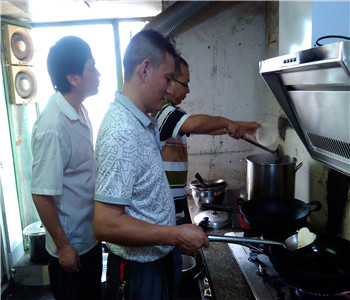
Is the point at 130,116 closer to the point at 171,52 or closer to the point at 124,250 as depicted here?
the point at 171,52

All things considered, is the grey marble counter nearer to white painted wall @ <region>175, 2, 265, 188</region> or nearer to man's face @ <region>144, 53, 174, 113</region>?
man's face @ <region>144, 53, 174, 113</region>

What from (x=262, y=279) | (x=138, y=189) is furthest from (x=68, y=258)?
(x=262, y=279)

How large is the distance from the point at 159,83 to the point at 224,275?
770mm

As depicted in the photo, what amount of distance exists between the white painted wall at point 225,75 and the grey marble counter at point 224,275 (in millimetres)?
1020

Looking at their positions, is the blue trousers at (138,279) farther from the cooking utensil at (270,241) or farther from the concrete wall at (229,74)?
the concrete wall at (229,74)

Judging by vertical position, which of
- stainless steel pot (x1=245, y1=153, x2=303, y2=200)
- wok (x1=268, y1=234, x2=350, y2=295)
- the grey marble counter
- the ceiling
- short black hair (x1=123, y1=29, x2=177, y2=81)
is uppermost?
the ceiling

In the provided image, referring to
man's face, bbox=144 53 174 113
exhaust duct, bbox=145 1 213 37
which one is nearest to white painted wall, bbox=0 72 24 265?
exhaust duct, bbox=145 1 213 37

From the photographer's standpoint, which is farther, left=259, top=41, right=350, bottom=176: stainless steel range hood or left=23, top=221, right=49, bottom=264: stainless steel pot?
left=23, top=221, right=49, bottom=264: stainless steel pot

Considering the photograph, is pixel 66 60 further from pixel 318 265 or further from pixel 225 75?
pixel 225 75

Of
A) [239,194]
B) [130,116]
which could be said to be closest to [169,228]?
[130,116]

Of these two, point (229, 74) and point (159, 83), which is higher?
point (229, 74)

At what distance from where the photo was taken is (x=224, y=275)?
116 centimetres

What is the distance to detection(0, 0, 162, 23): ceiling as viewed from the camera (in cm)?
201

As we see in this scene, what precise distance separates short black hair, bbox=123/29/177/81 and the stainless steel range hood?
1.29 feet
